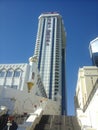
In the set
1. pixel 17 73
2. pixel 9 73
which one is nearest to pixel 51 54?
pixel 9 73

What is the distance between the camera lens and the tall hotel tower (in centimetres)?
10306

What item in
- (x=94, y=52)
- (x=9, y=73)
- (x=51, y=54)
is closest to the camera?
(x=94, y=52)

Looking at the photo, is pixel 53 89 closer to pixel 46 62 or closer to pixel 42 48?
pixel 46 62

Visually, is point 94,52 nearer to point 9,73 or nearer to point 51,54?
point 9,73

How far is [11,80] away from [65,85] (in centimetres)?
6943

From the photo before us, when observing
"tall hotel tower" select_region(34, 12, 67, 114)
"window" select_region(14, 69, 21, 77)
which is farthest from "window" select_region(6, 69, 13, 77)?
"tall hotel tower" select_region(34, 12, 67, 114)

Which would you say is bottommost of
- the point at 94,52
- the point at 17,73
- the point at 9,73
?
the point at 94,52

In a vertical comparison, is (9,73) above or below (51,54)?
below

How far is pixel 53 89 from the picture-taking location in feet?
331

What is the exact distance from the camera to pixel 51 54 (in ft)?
375

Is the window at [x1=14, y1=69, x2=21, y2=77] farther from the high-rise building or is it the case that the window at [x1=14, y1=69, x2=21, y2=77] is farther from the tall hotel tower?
the tall hotel tower

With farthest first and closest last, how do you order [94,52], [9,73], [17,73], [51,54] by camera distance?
[51,54]
[9,73]
[17,73]
[94,52]

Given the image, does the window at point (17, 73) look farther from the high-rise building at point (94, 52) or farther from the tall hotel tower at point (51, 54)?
the tall hotel tower at point (51, 54)

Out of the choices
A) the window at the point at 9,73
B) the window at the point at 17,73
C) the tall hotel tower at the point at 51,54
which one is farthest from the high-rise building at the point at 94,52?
the tall hotel tower at the point at 51,54
